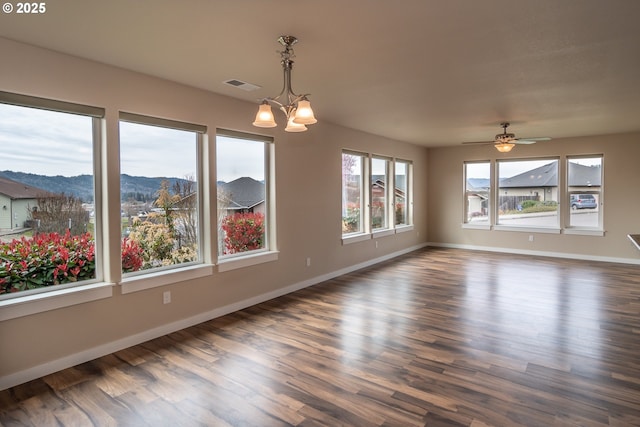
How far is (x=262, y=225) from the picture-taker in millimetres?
4824

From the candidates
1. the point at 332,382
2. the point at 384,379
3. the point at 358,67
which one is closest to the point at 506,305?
the point at 384,379

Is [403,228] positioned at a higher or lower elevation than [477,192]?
lower

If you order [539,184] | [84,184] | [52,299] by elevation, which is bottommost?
[52,299]

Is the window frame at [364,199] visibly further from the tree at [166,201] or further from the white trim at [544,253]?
the tree at [166,201]

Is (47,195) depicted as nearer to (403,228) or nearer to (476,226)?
(403,228)

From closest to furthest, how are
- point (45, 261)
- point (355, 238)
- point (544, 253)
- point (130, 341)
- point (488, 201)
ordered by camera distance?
point (45, 261), point (130, 341), point (355, 238), point (544, 253), point (488, 201)

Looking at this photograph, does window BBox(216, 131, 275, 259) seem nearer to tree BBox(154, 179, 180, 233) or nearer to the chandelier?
tree BBox(154, 179, 180, 233)

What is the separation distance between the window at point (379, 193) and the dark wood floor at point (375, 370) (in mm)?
2590

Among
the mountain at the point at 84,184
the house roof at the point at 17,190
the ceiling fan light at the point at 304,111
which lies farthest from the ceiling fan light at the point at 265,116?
the house roof at the point at 17,190

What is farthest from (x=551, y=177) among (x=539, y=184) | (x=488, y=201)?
(x=488, y=201)

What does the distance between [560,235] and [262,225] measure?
639 cm

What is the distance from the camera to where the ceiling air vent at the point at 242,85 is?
363cm

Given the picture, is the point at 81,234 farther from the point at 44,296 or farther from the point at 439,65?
the point at 439,65

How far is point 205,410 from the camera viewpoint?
235 cm
